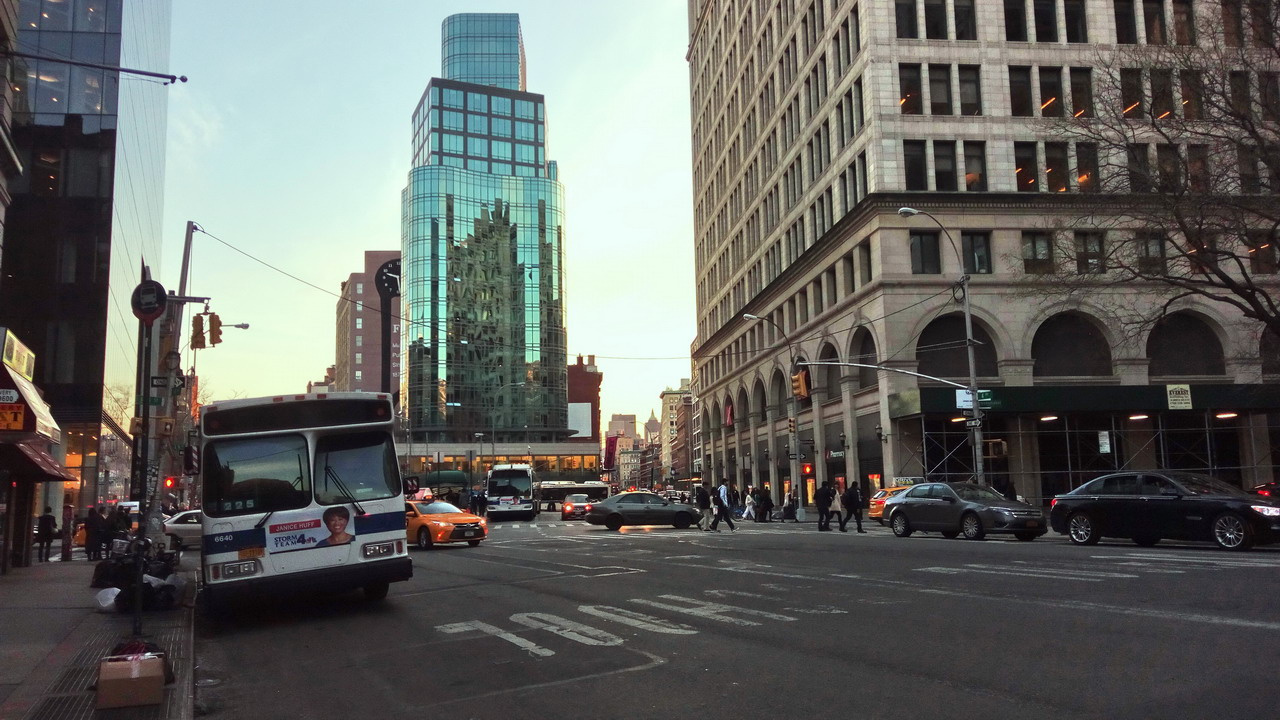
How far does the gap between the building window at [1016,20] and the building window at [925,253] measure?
1069 centimetres

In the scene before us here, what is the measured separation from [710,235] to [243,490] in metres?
76.7

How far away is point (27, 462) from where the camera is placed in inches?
754

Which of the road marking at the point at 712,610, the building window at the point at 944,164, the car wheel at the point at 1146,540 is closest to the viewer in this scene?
the road marking at the point at 712,610

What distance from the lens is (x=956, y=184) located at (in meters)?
44.2

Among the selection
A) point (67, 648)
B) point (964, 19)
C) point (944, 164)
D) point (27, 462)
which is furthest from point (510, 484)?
point (67, 648)

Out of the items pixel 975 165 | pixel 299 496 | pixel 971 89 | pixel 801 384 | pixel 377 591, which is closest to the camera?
pixel 299 496

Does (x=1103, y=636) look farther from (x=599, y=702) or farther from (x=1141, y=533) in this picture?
(x=1141, y=533)

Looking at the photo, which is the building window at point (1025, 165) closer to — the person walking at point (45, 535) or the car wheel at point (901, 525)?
the car wheel at point (901, 525)

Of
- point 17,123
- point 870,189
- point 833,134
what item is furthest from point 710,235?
point 17,123

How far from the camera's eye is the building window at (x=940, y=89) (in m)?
44.8

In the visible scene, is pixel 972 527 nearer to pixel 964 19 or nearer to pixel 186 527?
pixel 186 527

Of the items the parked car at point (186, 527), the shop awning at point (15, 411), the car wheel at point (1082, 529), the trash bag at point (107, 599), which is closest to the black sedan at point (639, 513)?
the parked car at point (186, 527)

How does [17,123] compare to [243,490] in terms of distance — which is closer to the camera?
[243,490]

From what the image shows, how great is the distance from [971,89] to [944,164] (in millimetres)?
4149
